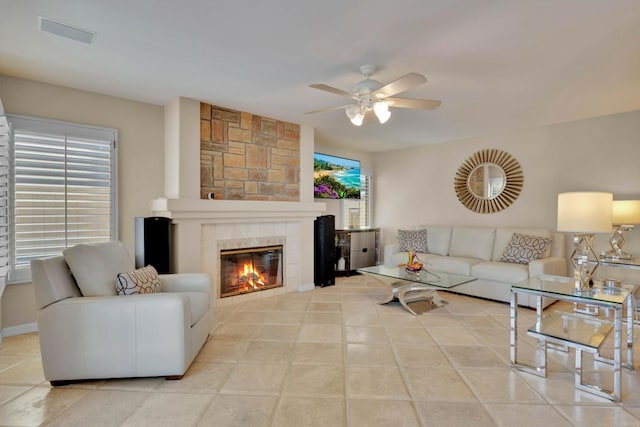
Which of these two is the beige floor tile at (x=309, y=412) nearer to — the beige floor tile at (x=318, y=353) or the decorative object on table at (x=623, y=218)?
the beige floor tile at (x=318, y=353)

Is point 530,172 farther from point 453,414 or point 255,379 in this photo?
point 255,379

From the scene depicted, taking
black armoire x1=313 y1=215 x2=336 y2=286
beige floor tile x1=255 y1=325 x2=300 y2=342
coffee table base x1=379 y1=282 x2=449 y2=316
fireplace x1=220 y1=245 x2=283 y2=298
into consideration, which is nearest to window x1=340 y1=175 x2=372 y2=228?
black armoire x1=313 y1=215 x2=336 y2=286

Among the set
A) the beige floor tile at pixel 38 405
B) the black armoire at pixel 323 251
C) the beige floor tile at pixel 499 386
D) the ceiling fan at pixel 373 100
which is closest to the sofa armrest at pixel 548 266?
the beige floor tile at pixel 499 386

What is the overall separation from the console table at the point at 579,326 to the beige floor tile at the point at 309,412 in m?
1.45

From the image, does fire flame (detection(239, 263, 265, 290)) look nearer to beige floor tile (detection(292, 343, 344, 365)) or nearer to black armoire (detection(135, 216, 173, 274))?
black armoire (detection(135, 216, 173, 274))

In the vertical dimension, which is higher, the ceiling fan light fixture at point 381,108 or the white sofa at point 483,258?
the ceiling fan light fixture at point 381,108

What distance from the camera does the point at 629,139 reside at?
3973 mm

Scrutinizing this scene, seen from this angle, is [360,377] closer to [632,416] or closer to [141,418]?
[141,418]

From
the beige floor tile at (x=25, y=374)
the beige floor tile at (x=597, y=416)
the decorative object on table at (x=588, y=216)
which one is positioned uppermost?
the decorative object on table at (x=588, y=216)

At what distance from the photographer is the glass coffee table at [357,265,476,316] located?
3.60 meters

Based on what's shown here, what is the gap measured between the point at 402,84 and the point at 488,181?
3517 mm

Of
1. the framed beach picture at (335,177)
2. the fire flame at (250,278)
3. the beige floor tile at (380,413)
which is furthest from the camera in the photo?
the framed beach picture at (335,177)

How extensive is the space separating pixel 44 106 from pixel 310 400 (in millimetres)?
3663

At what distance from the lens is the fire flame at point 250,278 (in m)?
4.29
